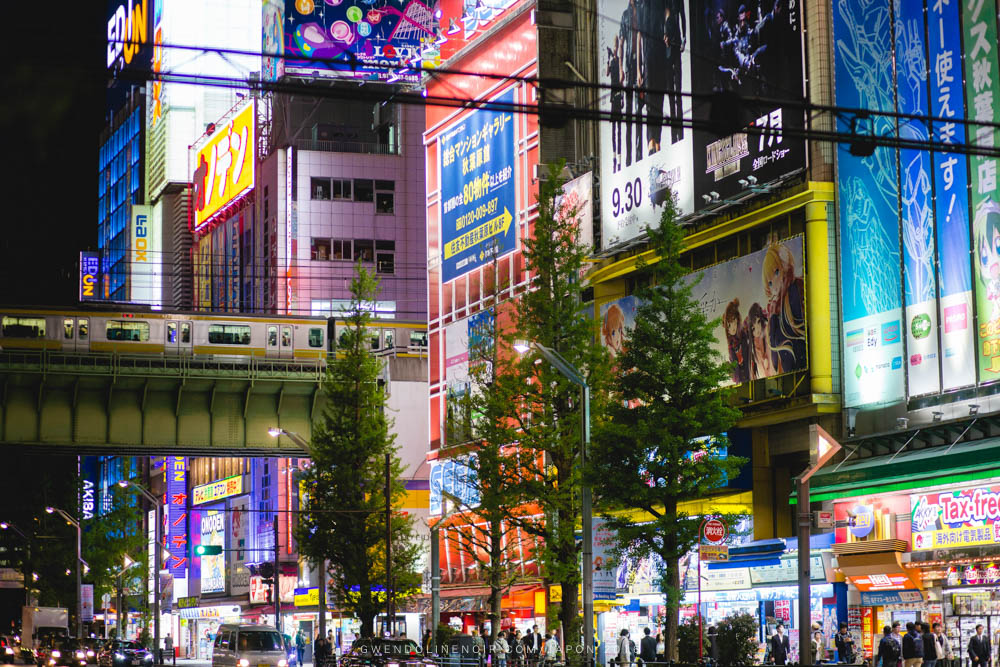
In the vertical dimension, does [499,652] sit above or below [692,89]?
below

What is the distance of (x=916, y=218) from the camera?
38.8 metres

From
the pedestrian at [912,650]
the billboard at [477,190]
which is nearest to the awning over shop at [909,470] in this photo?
the pedestrian at [912,650]

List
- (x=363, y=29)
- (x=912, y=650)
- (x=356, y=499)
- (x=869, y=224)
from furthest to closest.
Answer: (x=363, y=29) < (x=356, y=499) < (x=869, y=224) < (x=912, y=650)

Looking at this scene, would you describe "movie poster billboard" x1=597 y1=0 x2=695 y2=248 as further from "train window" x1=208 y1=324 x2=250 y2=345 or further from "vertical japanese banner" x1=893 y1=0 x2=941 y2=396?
"train window" x1=208 y1=324 x2=250 y2=345

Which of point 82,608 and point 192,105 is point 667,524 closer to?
point 82,608

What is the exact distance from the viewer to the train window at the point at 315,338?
87750 mm

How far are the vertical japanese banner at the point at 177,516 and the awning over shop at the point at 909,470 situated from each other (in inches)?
3806

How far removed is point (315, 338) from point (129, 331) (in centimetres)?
1201

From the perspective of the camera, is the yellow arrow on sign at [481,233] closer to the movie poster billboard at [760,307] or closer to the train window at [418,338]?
the movie poster billboard at [760,307]

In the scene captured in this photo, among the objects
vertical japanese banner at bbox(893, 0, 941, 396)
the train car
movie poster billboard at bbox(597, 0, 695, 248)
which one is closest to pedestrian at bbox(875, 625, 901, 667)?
vertical japanese banner at bbox(893, 0, 941, 396)

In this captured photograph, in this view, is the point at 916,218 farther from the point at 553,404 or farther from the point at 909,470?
the point at 553,404

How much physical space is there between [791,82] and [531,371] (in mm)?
12718

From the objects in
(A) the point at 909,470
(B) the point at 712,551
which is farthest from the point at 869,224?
(B) the point at 712,551

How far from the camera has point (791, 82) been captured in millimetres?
44250
